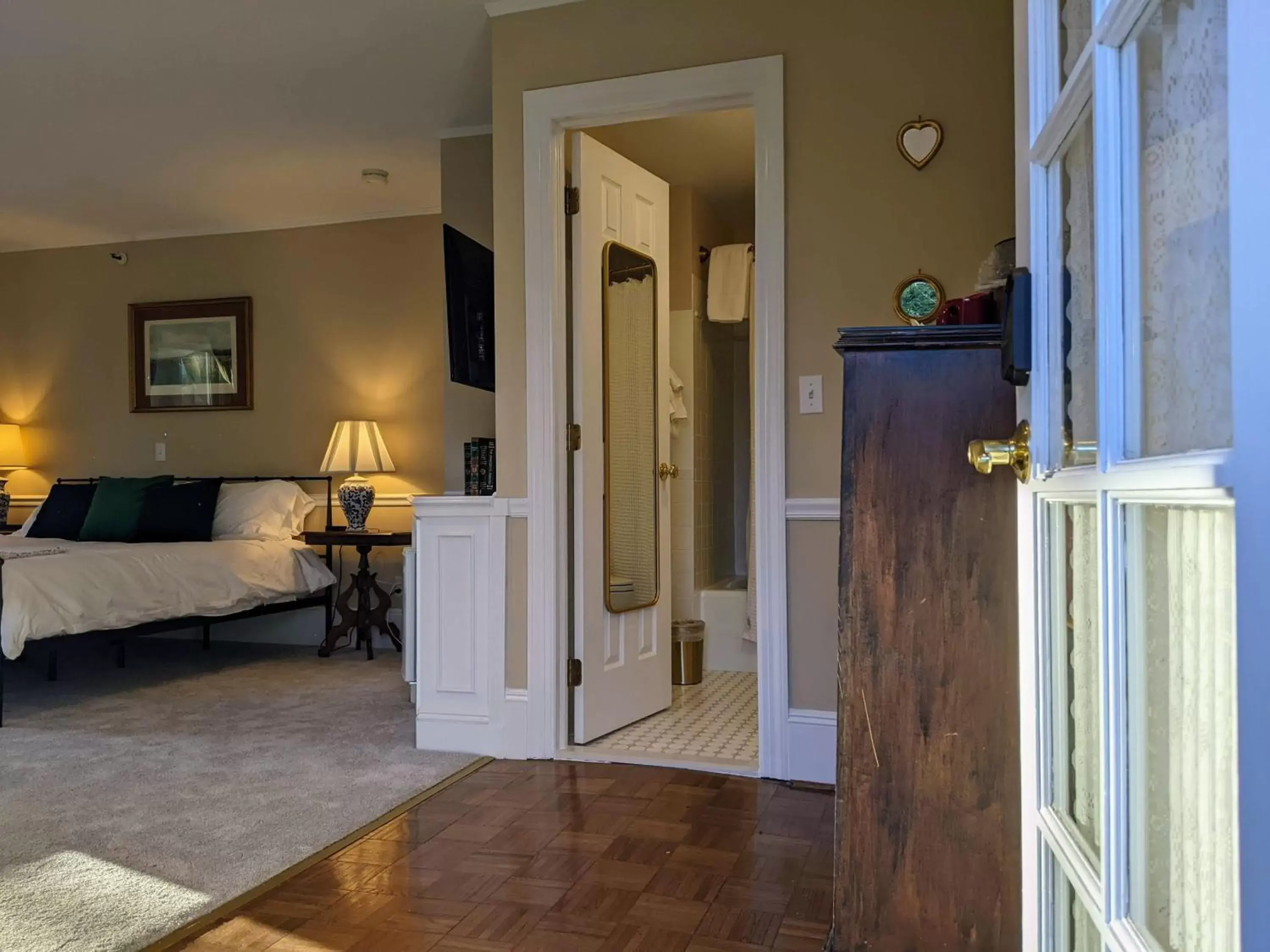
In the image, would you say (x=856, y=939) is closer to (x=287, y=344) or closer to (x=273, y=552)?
(x=273, y=552)

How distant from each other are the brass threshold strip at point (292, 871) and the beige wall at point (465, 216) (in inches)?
64.0

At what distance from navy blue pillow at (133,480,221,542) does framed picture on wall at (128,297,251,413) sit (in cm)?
74

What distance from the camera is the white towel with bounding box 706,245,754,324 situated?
4.88 metres

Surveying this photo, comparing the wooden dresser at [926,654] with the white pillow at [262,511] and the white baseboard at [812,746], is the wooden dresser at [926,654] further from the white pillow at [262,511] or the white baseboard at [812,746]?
the white pillow at [262,511]

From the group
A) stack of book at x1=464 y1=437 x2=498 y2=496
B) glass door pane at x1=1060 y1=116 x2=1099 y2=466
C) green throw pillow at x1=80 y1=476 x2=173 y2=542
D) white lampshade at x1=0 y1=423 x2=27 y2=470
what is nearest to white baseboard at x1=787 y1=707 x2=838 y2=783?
stack of book at x1=464 y1=437 x2=498 y2=496

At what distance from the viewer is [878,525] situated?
1458 mm

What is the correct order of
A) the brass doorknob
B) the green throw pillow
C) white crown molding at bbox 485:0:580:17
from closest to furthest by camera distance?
the brass doorknob
white crown molding at bbox 485:0:580:17
the green throw pillow

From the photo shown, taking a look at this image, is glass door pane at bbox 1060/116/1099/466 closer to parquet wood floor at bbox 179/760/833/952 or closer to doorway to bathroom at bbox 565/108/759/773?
parquet wood floor at bbox 179/760/833/952

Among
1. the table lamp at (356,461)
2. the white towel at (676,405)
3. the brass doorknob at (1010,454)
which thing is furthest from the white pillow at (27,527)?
the brass doorknob at (1010,454)

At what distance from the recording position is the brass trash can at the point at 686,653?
14.3 feet

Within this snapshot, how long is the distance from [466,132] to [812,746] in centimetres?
293

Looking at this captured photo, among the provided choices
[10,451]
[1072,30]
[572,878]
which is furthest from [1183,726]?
[10,451]

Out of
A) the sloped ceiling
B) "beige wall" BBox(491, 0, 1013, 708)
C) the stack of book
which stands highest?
the sloped ceiling

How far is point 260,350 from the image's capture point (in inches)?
230
